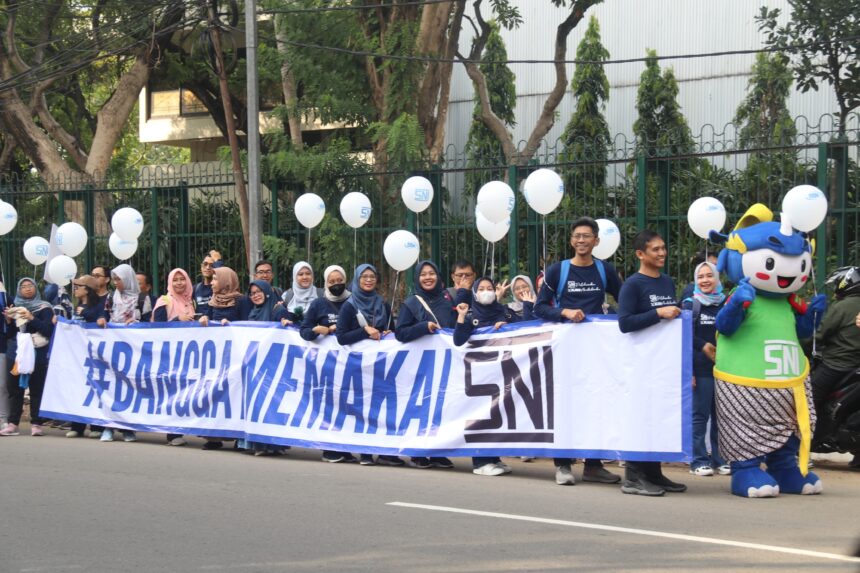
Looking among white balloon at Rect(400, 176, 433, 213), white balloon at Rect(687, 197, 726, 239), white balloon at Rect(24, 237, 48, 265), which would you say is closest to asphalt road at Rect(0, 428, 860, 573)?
white balloon at Rect(687, 197, 726, 239)

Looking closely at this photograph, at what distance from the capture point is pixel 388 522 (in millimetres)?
7148

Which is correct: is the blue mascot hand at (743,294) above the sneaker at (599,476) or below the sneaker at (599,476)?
above

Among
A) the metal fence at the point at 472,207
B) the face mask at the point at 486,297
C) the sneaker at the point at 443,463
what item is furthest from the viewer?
the metal fence at the point at 472,207

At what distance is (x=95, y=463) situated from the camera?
396 inches

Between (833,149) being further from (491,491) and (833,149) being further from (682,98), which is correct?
(682,98)

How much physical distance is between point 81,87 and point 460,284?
21.5 meters

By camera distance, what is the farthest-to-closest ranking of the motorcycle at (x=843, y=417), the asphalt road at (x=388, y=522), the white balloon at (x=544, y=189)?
the white balloon at (x=544, y=189)
the motorcycle at (x=843, y=417)
the asphalt road at (x=388, y=522)

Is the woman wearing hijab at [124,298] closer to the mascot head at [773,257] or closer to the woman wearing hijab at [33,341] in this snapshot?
the woman wearing hijab at [33,341]

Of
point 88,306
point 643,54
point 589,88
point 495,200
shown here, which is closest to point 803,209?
point 495,200

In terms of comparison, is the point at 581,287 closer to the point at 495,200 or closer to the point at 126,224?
the point at 495,200

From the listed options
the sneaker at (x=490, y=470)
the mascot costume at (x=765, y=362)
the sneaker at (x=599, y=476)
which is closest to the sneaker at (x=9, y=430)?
the sneaker at (x=490, y=470)

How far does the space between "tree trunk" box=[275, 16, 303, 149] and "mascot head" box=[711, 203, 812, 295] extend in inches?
369

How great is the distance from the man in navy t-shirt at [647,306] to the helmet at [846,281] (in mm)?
1891

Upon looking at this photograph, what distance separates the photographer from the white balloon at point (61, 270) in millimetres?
13102
